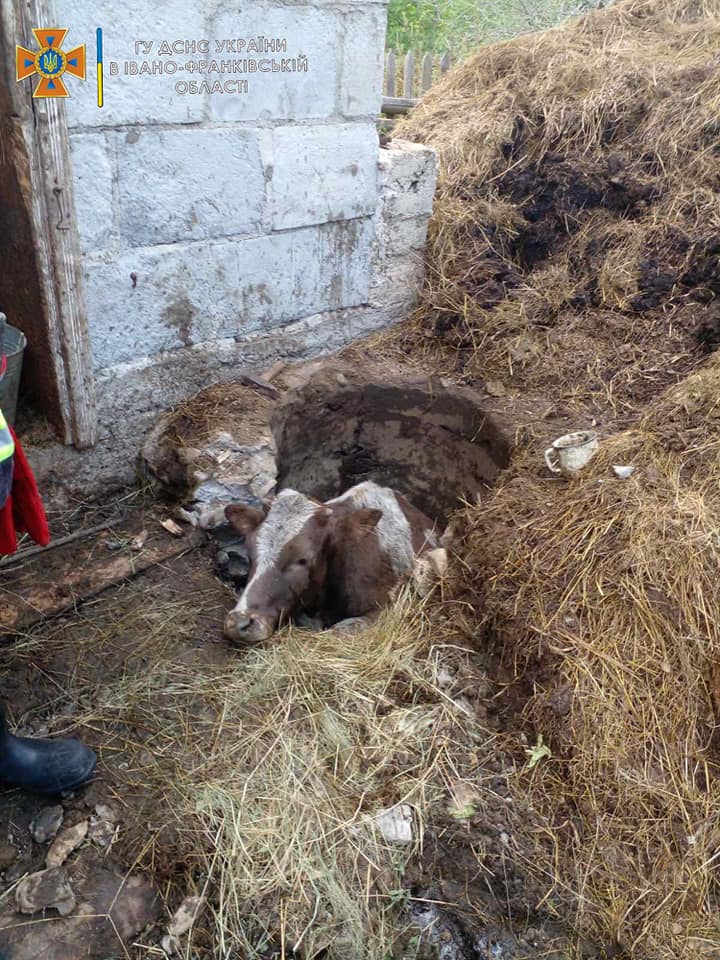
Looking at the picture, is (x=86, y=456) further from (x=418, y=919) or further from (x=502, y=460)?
(x=418, y=919)

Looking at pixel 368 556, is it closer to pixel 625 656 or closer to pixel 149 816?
pixel 625 656

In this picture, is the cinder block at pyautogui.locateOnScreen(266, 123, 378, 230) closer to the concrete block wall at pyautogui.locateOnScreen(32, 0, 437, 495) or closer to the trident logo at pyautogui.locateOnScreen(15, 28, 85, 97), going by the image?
the concrete block wall at pyautogui.locateOnScreen(32, 0, 437, 495)

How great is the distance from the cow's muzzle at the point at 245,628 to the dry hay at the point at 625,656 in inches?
36.4

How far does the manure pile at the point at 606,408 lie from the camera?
2881 millimetres

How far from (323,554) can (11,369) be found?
5.58 feet

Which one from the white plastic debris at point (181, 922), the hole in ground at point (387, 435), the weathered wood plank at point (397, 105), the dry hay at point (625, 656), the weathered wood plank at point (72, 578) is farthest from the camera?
the weathered wood plank at point (397, 105)

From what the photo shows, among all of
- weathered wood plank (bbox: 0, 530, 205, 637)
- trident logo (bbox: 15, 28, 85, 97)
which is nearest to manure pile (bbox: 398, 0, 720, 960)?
weathered wood plank (bbox: 0, 530, 205, 637)

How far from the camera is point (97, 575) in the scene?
12.6ft

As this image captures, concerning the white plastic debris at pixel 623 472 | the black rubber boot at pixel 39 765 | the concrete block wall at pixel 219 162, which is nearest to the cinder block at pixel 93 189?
the concrete block wall at pixel 219 162

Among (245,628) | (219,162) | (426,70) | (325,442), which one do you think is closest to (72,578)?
(245,628)

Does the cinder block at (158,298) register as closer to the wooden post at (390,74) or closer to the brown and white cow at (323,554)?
the brown and white cow at (323,554)

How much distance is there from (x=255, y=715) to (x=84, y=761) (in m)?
0.66

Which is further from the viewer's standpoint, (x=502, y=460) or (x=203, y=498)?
(x=502, y=460)

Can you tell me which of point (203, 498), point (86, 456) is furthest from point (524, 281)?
point (86, 456)
